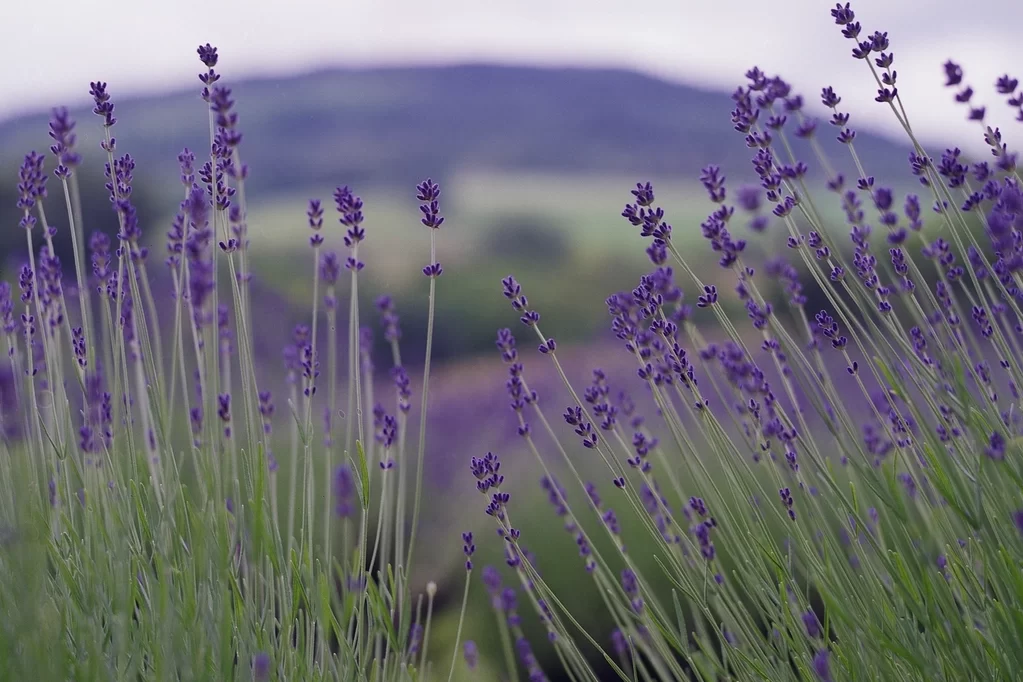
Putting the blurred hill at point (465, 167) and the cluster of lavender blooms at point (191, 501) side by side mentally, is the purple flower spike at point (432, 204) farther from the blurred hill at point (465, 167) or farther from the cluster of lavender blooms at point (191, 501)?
the blurred hill at point (465, 167)

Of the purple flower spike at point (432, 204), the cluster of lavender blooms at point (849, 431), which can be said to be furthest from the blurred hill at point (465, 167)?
the cluster of lavender blooms at point (849, 431)

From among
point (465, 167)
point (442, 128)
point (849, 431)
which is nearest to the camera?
point (849, 431)

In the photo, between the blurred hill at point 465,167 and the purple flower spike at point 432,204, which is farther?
the blurred hill at point 465,167

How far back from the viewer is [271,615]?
3.77 feet

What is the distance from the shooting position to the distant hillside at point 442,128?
140 inches

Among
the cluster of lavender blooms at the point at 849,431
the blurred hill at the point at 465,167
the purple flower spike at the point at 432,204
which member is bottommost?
the cluster of lavender blooms at the point at 849,431

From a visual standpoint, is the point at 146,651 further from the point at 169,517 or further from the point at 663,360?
the point at 663,360

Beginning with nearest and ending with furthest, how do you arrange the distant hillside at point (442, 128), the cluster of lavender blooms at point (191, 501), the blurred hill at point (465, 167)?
the cluster of lavender blooms at point (191, 501)
the blurred hill at point (465, 167)
the distant hillside at point (442, 128)

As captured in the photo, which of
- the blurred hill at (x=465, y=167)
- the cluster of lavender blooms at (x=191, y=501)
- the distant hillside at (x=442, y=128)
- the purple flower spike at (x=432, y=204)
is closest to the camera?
the cluster of lavender blooms at (x=191, y=501)

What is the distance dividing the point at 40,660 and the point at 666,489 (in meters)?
2.42

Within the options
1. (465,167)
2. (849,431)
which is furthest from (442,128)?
(849,431)

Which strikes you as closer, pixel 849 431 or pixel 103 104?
pixel 849 431

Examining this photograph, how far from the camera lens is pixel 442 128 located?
3.97 m

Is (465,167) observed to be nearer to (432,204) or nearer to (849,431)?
(432,204)
